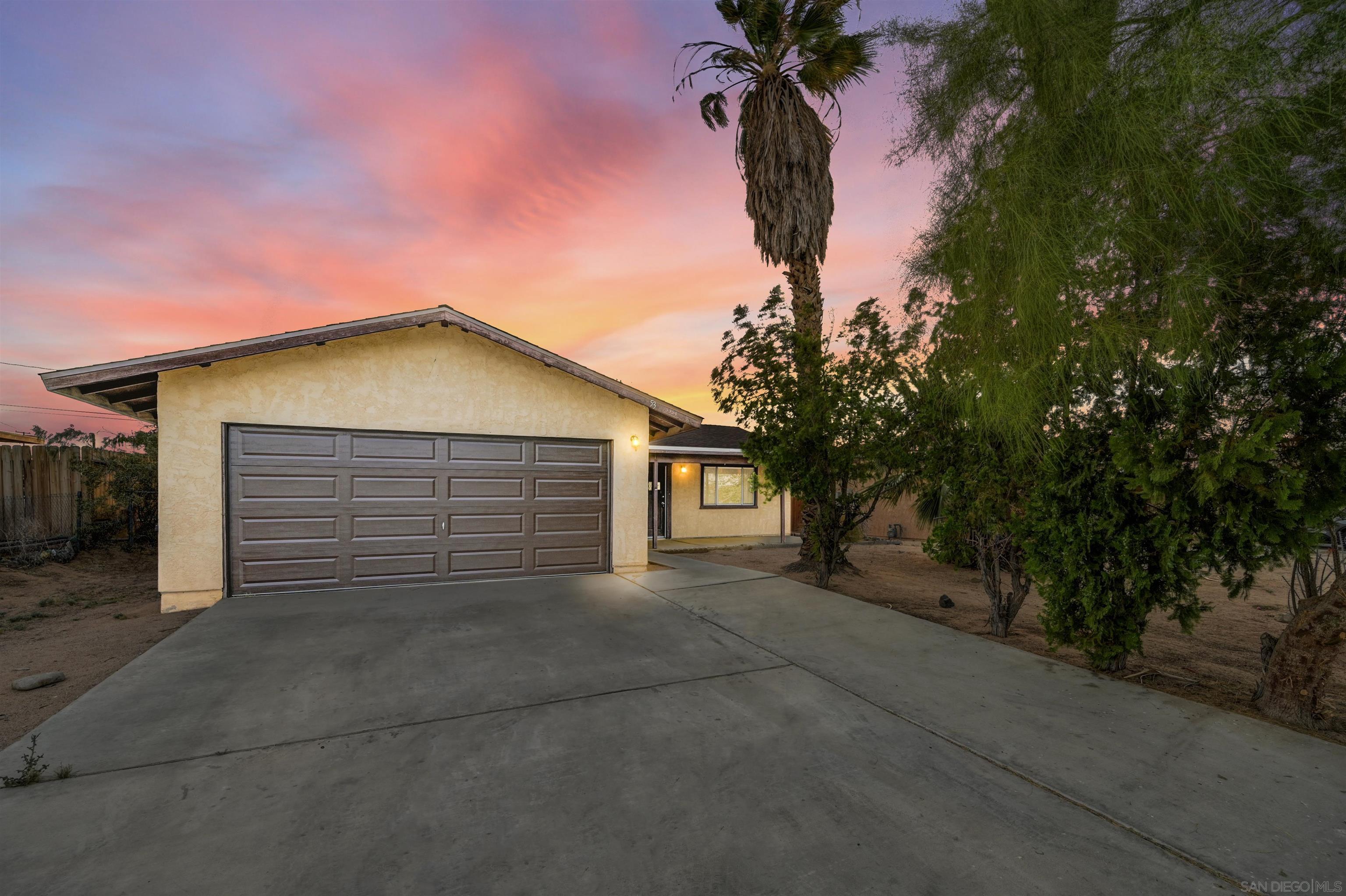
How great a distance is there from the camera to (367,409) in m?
7.73

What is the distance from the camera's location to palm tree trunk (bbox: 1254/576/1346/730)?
343cm

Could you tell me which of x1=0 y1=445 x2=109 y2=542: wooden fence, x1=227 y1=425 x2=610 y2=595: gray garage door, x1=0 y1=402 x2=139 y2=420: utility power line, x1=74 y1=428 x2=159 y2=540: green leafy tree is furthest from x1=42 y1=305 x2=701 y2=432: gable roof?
x1=0 y1=402 x2=139 y2=420: utility power line

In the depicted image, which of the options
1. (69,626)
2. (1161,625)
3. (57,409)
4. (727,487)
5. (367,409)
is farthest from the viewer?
(57,409)

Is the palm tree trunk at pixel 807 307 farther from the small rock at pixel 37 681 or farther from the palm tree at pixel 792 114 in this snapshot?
the small rock at pixel 37 681

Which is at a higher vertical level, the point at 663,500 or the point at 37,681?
the point at 663,500

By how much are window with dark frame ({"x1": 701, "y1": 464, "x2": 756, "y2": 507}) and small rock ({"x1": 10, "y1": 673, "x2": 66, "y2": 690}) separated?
13.6 m

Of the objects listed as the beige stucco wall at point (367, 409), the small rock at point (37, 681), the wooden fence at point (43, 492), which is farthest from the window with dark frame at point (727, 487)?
the wooden fence at point (43, 492)

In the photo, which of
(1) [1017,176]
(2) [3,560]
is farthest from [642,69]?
(2) [3,560]

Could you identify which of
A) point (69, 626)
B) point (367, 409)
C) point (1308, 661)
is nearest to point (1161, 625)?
point (1308, 661)

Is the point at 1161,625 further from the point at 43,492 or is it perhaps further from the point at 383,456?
the point at 43,492

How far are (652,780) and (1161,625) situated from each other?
23.1 ft

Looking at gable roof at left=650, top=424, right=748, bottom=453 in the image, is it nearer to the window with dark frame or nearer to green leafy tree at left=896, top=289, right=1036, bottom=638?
the window with dark frame

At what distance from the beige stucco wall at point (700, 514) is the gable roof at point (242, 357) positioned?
7.43 m

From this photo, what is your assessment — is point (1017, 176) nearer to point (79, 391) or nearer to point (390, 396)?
point (390, 396)
